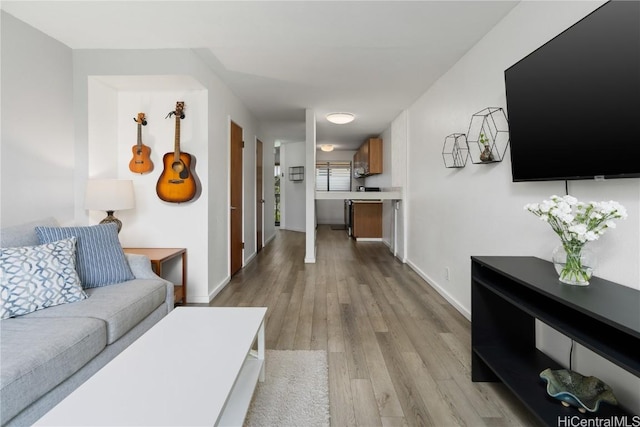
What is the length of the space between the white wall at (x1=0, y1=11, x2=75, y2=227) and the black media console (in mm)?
3099

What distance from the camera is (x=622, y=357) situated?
94 centimetres

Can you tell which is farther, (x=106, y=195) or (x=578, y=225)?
(x=106, y=195)

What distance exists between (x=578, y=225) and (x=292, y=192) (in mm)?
8130

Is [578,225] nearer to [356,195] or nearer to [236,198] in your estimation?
[236,198]

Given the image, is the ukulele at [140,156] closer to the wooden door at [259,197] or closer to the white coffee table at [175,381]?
the white coffee table at [175,381]

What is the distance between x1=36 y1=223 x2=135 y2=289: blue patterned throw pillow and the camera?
2.00m

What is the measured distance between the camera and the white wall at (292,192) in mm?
8820

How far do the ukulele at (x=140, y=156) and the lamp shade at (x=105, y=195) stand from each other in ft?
1.32

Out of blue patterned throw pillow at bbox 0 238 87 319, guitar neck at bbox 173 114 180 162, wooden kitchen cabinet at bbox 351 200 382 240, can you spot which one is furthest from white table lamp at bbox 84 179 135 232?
wooden kitchen cabinet at bbox 351 200 382 240

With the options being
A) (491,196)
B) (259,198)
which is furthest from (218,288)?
(491,196)

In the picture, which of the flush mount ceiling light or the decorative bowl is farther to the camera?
the flush mount ceiling light

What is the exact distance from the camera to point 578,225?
1245 millimetres

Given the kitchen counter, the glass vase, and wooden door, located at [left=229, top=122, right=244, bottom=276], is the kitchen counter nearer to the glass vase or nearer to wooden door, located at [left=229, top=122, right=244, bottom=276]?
wooden door, located at [left=229, top=122, right=244, bottom=276]

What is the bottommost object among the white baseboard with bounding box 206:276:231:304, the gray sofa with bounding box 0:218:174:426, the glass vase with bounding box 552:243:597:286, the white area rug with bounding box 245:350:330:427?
the white area rug with bounding box 245:350:330:427
